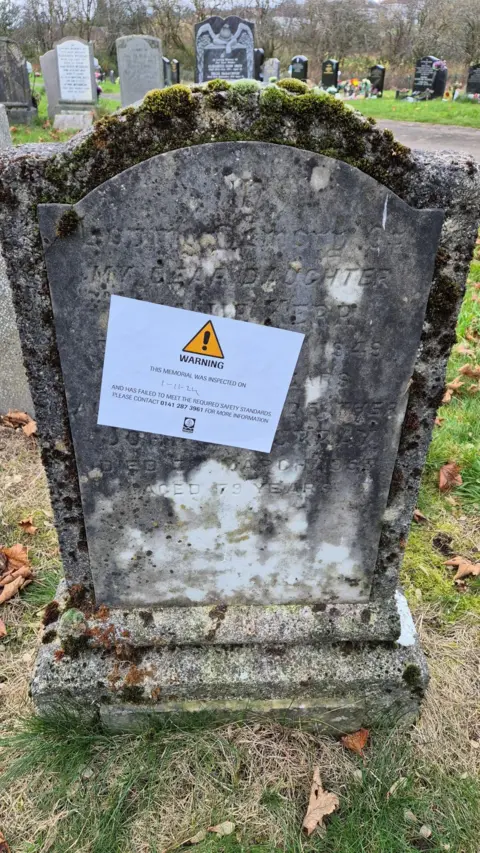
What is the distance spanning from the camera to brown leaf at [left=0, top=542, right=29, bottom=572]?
9.14 feet

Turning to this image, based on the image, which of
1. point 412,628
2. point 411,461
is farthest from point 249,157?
point 412,628

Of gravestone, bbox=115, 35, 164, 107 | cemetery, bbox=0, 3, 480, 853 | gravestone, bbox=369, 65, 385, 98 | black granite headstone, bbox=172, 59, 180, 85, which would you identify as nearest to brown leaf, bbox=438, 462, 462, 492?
cemetery, bbox=0, 3, 480, 853

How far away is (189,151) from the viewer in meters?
1.34

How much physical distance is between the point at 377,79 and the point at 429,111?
852 cm

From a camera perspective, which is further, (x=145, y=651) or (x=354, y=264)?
(x=145, y=651)

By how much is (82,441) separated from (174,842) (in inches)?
53.4

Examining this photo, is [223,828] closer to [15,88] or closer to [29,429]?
[29,429]

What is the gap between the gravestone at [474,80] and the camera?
1994cm

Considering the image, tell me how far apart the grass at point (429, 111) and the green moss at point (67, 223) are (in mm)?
16968

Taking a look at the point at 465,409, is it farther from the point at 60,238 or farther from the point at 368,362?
the point at 60,238

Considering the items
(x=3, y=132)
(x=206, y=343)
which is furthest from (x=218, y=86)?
(x=3, y=132)

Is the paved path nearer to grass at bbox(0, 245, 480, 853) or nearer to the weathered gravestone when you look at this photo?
the weathered gravestone

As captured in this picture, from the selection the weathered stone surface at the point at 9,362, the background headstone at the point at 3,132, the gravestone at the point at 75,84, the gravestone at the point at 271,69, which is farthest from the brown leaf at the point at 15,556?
the gravestone at the point at 271,69

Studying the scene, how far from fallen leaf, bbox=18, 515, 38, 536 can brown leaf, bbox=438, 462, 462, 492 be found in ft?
7.63
